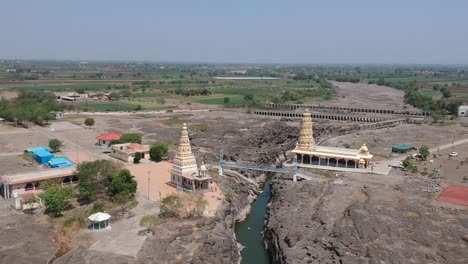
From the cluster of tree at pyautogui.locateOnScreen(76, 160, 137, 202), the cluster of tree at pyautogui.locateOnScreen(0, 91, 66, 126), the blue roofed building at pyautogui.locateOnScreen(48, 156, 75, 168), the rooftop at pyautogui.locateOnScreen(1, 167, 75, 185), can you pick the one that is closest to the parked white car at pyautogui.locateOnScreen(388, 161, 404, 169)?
the cluster of tree at pyautogui.locateOnScreen(76, 160, 137, 202)

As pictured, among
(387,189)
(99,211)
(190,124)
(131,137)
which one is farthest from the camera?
(190,124)

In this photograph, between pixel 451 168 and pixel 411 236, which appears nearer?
pixel 411 236

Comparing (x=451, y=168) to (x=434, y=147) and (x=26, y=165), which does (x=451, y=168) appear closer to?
(x=434, y=147)

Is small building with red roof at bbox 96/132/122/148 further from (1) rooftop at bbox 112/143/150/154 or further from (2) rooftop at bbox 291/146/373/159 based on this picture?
(2) rooftop at bbox 291/146/373/159

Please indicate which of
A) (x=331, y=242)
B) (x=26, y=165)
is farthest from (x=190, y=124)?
(x=331, y=242)

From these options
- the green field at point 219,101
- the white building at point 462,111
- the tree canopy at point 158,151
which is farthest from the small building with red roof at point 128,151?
the white building at point 462,111

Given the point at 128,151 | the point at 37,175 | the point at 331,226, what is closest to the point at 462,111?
the point at 128,151

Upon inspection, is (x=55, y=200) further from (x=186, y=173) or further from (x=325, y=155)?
(x=325, y=155)

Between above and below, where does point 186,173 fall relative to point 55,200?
below
